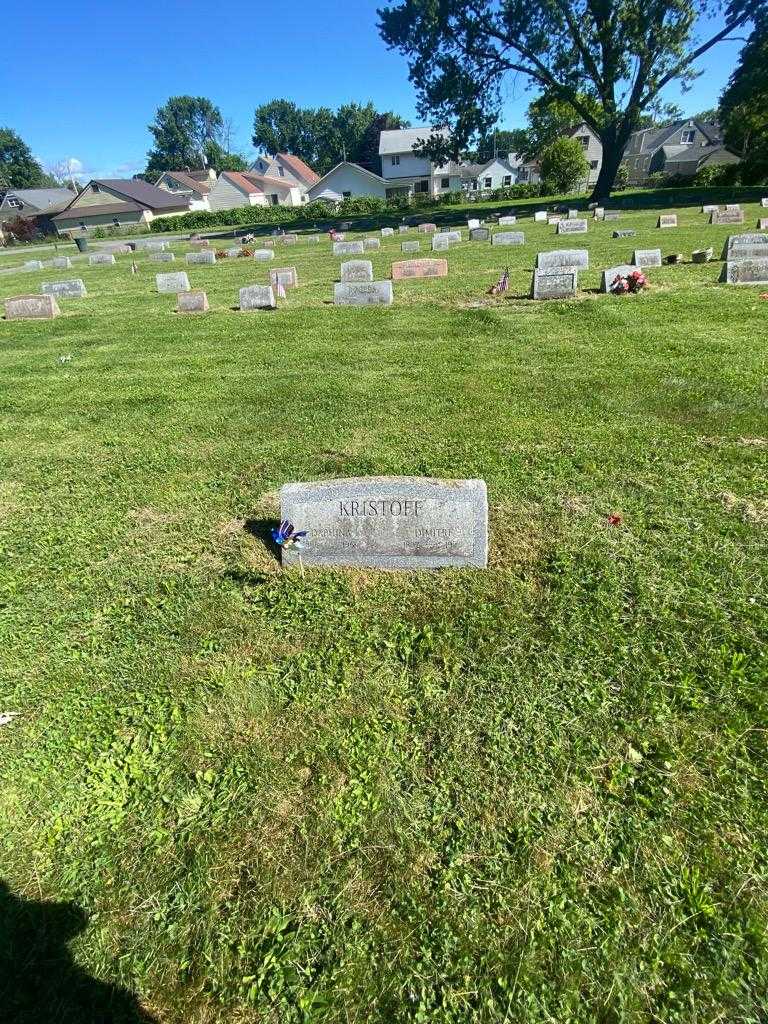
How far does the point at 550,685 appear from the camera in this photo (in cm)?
312

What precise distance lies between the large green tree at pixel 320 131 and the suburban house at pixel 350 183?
42.1 metres

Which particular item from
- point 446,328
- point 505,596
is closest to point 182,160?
point 446,328

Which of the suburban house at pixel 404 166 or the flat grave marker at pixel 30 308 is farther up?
the suburban house at pixel 404 166

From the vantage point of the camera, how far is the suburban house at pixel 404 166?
64625 mm

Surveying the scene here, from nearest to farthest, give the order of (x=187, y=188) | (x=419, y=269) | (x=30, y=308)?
(x=30, y=308), (x=419, y=269), (x=187, y=188)

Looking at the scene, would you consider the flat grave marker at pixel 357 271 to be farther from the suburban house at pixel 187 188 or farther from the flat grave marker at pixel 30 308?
the suburban house at pixel 187 188

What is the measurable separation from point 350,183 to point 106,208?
96.5ft

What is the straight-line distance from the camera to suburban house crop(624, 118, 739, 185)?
65812 mm

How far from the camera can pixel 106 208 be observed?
6619 cm

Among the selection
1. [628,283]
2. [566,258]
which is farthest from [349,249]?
[628,283]

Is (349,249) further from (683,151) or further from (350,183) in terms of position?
(683,151)

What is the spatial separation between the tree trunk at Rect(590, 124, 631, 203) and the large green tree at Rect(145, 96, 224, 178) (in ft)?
324

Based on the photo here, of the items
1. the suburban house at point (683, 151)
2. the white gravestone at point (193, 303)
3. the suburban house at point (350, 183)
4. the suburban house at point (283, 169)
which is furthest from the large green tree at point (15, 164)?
the white gravestone at point (193, 303)

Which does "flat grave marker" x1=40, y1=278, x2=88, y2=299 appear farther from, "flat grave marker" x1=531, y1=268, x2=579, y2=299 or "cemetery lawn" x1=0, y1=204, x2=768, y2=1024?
"flat grave marker" x1=531, y1=268, x2=579, y2=299
